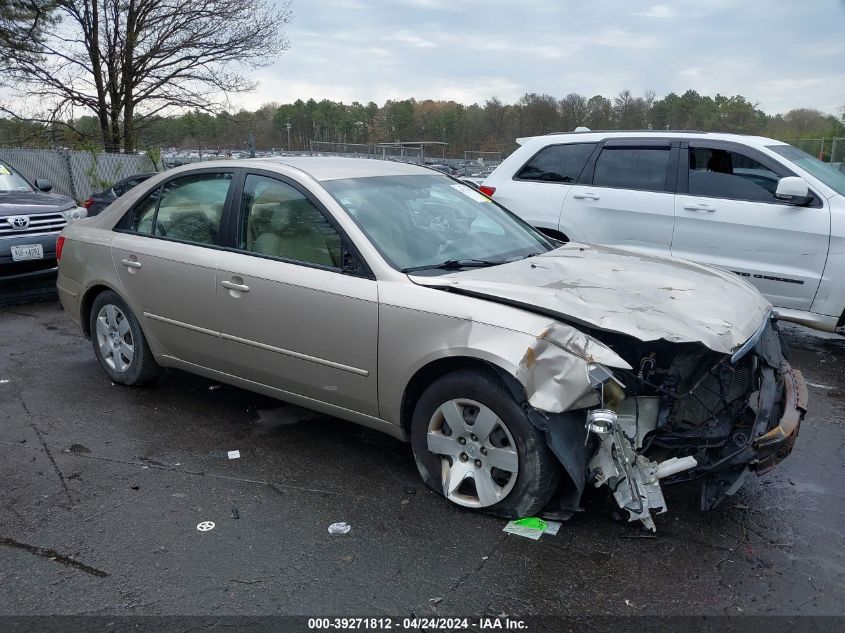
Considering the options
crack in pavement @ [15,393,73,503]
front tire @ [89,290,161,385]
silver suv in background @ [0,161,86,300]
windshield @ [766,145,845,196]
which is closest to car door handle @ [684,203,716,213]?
windshield @ [766,145,845,196]

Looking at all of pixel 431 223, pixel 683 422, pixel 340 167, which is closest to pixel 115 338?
pixel 340 167

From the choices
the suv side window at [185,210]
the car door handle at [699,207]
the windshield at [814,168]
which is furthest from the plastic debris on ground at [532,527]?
the windshield at [814,168]

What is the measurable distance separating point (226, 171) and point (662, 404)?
3.02m

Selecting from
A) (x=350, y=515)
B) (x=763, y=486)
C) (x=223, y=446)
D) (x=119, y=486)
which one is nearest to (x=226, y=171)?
(x=223, y=446)

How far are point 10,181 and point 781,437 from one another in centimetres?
955

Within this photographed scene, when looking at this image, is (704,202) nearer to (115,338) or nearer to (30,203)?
(115,338)

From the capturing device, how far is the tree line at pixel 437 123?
2325 cm

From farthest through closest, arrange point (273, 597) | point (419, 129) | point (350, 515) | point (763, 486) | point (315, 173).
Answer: point (419, 129) → point (315, 173) → point (763, 486) → point (350, 515) → point (273, 597)

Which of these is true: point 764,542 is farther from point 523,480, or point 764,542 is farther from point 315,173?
point 315,173

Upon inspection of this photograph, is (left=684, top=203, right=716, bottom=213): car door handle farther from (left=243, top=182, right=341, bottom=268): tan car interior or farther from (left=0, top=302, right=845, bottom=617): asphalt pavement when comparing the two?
(left=243, top=182, right=341, bottom=268): tan car interior

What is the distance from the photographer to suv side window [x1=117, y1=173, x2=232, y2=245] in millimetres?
4488

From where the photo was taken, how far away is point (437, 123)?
5984cm

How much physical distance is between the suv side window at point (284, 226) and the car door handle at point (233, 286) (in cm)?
23

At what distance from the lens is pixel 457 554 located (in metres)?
3.08
